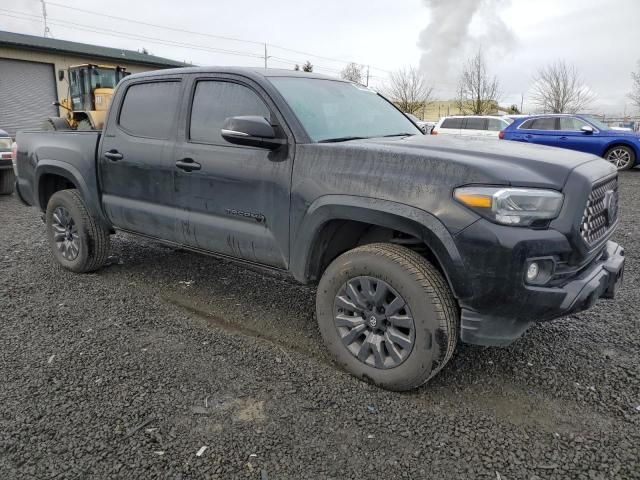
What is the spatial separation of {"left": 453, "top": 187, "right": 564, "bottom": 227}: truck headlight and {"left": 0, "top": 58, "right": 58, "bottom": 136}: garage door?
22479 mm

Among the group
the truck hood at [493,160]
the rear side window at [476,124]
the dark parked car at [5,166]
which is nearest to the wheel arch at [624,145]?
the rear side window at [476,124]

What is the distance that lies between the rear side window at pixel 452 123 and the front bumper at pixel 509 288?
50.2 ft

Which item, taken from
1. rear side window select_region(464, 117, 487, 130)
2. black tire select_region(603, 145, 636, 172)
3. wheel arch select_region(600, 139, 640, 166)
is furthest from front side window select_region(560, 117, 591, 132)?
rear side window select_region(464, 117, 487, 130)

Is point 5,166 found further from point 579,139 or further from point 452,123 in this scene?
point 579,139

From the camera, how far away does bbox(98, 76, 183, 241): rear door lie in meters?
3.81

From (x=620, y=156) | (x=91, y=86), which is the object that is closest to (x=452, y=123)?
(x=620, y=156)

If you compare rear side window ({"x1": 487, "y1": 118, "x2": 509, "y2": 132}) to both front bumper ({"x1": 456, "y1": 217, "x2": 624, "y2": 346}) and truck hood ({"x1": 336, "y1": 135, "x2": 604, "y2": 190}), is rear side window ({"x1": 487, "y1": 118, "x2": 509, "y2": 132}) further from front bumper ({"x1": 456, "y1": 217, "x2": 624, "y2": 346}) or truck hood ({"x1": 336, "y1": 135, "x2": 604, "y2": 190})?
front bumper ({"x1": 456, "y1": 217, "x2": 624, "y2": 346})

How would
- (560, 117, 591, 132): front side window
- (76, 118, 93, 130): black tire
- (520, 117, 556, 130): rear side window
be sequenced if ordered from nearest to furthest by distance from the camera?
1. (76, 118, 93, 130): black tire
2. (560, 117, 591, 132): front side window
3. (520, 117, 556, 130): rear side window

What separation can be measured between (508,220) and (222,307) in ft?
8.17

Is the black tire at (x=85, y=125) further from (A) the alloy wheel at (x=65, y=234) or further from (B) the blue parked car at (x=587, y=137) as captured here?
(B) the blue parked car at (x=587, y=137)

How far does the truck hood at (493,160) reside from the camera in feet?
7.90

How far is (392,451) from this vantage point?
2.31m

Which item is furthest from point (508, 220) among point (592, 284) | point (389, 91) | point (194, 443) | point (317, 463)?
point (389, 91)

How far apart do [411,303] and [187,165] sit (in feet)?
6.40
